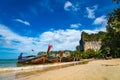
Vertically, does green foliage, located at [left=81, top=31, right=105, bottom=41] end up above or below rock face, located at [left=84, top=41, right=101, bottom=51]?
above

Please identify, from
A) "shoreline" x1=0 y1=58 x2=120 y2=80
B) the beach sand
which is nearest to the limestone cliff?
"shoreline" x1=0 y1=58 x2=120 y2=80

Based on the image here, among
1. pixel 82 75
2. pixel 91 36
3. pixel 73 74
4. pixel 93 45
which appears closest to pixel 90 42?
pixel 93 45

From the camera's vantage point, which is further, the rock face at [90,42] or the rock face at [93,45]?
the rock face at [90,42]

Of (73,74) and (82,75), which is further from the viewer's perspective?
(73,74)

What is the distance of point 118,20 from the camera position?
24469 millimetres

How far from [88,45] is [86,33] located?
12695 millimetres

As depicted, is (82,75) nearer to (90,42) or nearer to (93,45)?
(93,45)

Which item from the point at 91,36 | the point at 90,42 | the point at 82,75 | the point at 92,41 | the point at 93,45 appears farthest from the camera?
the point at 91,36

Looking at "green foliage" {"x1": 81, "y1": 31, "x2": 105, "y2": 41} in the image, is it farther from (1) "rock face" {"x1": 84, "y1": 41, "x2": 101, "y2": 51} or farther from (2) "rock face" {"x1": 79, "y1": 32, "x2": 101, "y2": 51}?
(1) "rock face" {"x1": 84, "y1": 41, "x2": 101, "y2": 51}

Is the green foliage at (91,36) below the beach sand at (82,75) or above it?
above

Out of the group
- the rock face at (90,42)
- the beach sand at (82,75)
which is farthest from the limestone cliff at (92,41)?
the beach sand at (82,75)

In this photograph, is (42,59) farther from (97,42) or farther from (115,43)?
(97,42)

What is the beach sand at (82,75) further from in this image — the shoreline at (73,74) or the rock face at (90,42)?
the rock face at (90,42)

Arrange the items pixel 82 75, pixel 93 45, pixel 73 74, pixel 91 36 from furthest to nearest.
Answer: pixel 91 36 < pixel 93 45 < pixel 73 74 < pixel 82 75
